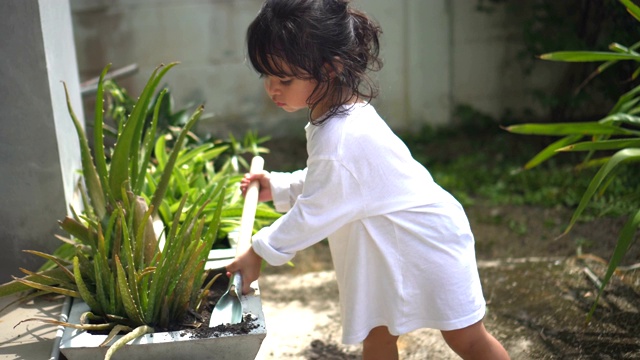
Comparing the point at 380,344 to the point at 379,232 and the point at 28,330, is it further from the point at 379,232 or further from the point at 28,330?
the point at 28,330

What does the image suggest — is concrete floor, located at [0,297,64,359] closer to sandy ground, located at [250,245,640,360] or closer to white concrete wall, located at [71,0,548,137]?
sandy ground, located at [250,245,640,360]

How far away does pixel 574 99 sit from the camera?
4.98 meters

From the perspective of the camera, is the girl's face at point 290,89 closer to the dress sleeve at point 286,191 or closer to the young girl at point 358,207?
the young girl at point 358,207

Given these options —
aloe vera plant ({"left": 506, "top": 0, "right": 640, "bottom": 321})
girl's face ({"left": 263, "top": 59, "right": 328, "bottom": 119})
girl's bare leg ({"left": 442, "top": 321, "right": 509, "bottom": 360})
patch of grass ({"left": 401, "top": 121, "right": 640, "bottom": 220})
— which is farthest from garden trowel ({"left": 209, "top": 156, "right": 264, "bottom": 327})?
patch of grass ({"left": 401, "top": 121, "right": 640, "bottom": 220})

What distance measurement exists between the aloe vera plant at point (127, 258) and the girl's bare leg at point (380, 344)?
A: 0.49 meters

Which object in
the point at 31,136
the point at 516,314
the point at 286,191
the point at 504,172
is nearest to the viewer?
the point at 286,191

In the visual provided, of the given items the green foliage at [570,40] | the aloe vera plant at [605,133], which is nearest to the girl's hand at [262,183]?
the aloe vera plant at [605,133]

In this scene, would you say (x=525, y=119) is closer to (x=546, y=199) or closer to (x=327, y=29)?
Answer: (x=546, y=199)

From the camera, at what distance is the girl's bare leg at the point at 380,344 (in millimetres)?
2248

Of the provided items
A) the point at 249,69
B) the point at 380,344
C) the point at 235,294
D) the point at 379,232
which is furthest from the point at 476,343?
the point at 249,69

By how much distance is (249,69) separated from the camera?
207 inches

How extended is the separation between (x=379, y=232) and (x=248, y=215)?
40cm

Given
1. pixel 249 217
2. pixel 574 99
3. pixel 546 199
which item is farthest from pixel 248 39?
pixel 574 99

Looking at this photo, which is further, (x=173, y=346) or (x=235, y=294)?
(x=235, y=294)
